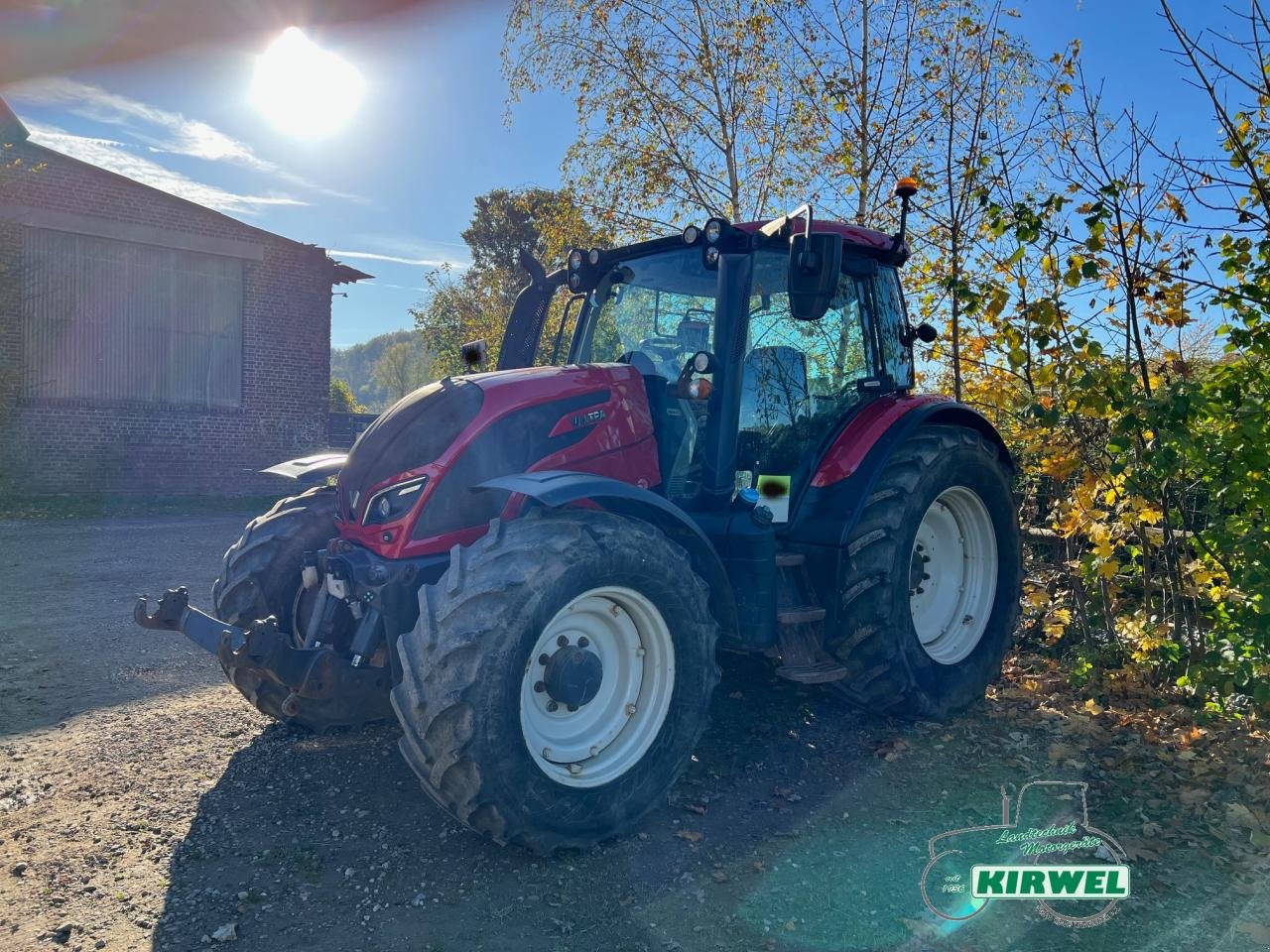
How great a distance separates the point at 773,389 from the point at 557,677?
185 cm

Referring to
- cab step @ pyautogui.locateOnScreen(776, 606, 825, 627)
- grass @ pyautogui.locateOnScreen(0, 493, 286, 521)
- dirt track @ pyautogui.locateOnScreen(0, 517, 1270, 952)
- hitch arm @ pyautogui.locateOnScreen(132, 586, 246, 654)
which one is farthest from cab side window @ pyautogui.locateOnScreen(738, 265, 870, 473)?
grass @ pyautogui.locateOnScreen(0, 493, 286, 521)

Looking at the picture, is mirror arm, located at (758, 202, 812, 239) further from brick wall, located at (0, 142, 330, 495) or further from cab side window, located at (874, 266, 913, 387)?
brick wall, located at (0, 142, 330, 495)

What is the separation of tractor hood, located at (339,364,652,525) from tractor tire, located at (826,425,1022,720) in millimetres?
1263

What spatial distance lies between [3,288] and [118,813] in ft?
44.7

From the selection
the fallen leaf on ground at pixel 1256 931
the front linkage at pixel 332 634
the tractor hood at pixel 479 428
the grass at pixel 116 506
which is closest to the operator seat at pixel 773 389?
the tractor hood at pixel 479 428

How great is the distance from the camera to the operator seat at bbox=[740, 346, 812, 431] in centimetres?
410

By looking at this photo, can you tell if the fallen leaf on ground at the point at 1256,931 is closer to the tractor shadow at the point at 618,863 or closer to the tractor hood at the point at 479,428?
the tractor shadow at the point at 618,863

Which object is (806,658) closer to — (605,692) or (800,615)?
(800,615)

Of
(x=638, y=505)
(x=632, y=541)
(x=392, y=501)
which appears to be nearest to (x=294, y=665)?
(x=392, y=501)

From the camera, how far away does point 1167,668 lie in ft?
15.3

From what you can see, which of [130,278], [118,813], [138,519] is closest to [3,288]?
[130,278]

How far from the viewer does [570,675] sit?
3.01m

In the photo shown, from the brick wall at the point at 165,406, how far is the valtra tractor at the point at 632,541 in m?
13.1

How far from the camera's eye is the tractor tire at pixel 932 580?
3.91 metres
